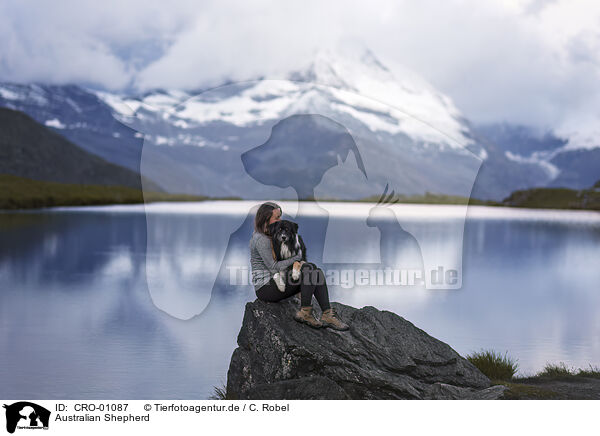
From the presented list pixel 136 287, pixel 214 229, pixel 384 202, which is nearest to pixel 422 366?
pixel 384 202

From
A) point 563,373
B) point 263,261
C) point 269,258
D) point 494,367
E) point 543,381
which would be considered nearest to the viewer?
point 269,258

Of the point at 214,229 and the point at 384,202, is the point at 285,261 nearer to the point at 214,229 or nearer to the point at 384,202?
the point at 384,202

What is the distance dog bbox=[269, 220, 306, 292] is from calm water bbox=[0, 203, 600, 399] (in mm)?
1046

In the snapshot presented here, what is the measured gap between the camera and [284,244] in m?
6.47

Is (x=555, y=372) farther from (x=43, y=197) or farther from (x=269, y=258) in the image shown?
(x=43, y=197)

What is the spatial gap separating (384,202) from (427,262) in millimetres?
16024

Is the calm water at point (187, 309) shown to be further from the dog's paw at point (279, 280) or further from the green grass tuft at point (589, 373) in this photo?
the dog's paw at point (279, 280)

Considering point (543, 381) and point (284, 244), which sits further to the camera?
point (543, 381)

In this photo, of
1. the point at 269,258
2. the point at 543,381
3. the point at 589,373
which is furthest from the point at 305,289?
the point at 589,373

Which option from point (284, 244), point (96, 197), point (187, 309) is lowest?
point (187, 309)

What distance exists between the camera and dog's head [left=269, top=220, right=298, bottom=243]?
637 centimetres

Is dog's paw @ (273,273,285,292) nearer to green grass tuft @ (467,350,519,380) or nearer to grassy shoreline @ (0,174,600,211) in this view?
green grass tuft @ (467,350,519,380)

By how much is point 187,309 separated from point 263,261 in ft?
9.75

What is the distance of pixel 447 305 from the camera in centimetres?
1566
